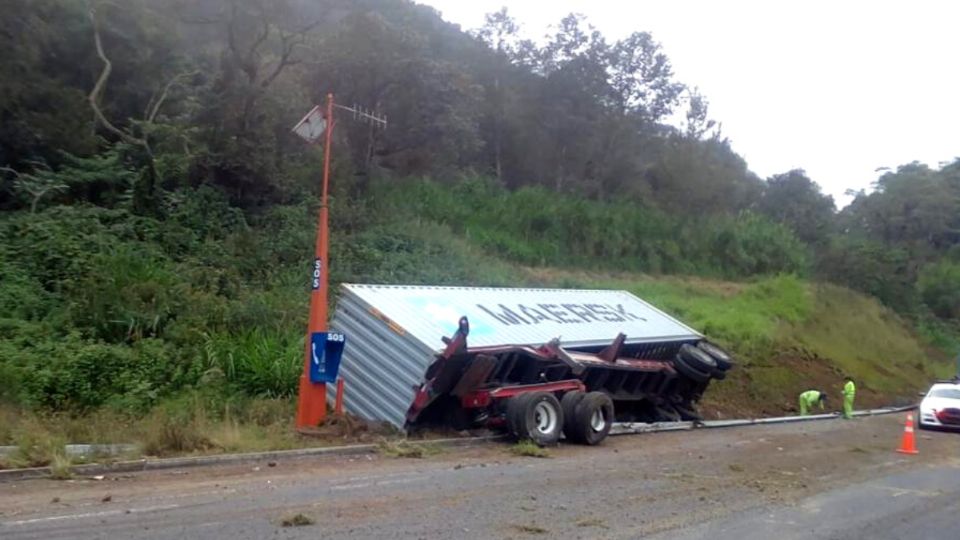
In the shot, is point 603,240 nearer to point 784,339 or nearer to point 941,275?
point 784,339

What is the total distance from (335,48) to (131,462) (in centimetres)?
2340

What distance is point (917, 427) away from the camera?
26250 millimetres

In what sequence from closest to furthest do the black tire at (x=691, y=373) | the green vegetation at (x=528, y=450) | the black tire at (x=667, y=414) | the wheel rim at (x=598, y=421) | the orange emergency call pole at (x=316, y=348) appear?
the green vegetation at (x=528, y=450)
the orange emergency call pole at (x=316, y=348)
the wheel rim at (x=598, y=421)
the black tire at (x=691, y=373)
the black tire at (x=667, y=414)

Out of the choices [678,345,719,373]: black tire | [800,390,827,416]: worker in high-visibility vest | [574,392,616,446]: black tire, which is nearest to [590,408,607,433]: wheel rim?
[574,392,616,446]: black tire

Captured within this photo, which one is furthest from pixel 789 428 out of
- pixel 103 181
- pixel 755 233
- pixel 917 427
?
pixel 755 233

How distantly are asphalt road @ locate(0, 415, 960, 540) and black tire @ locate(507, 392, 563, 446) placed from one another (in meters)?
→ 0.52

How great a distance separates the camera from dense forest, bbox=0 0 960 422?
18938 millimetres

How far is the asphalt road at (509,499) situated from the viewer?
29.0 ft

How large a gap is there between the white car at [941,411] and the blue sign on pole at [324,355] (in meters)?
16.9

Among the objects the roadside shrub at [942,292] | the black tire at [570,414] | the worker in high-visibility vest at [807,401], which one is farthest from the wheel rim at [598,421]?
the roadside shrub at [942,292]

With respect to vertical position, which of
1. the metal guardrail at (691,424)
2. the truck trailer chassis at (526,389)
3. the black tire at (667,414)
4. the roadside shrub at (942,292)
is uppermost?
the roadside shrub at (942,292)

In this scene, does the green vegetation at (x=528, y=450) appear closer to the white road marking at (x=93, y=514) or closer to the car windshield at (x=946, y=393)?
the white road marking at (x=93, y=514)

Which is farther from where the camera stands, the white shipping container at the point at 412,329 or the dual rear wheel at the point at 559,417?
the white shipping container at the point at 412,329

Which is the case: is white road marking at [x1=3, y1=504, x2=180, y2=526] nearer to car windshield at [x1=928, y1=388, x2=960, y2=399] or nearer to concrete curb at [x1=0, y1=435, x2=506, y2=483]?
concrete curb at [x1=0, y1=435, x2=506, y2=483]
